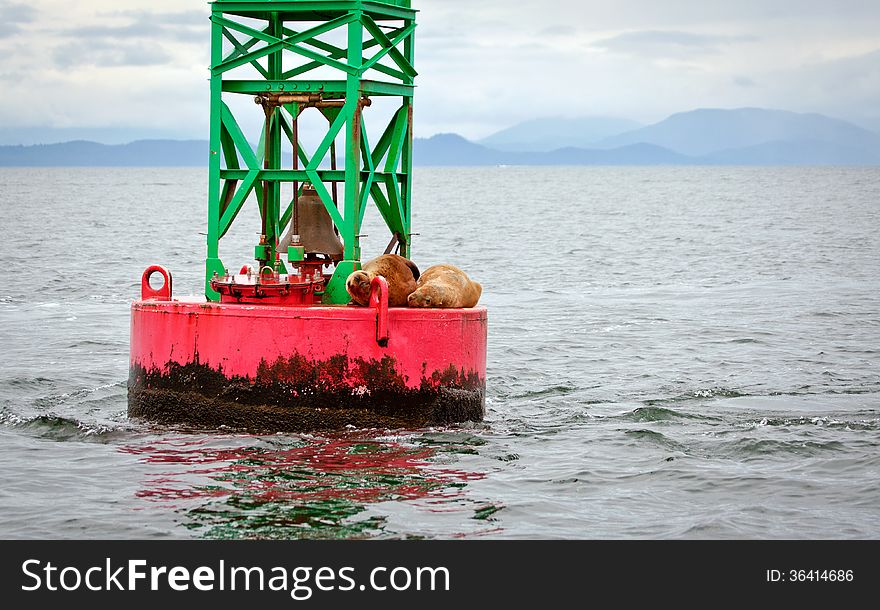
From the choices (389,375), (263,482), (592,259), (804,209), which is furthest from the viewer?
(804,209)

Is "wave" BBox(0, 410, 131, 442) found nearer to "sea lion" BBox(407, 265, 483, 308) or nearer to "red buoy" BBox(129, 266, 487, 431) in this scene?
"red buoy" BBox(129, 266, 487, 431)

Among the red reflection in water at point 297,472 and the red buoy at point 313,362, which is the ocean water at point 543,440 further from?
the red buoy at point 313,362

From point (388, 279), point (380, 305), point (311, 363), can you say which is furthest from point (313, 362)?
point (388, 279)

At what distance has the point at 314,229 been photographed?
47.7 feet

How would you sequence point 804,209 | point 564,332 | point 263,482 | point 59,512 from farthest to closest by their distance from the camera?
point 804,209, point 564,332, point 263,482, point 59,512

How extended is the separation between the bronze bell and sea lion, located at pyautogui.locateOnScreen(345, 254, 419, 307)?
0.93 metres

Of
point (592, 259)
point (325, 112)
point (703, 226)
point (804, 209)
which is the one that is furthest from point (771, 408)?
point (804, 209)

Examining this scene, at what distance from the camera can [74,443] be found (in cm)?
1369

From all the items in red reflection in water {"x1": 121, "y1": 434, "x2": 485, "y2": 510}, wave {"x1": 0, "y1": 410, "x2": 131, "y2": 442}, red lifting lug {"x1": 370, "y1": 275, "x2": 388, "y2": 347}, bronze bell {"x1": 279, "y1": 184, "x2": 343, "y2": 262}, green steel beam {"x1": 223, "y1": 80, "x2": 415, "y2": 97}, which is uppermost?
green steel beam {"x1": 223, "y1": 80, "x2": 415, "y2": 97}

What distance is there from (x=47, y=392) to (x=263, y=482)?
20.4 feet

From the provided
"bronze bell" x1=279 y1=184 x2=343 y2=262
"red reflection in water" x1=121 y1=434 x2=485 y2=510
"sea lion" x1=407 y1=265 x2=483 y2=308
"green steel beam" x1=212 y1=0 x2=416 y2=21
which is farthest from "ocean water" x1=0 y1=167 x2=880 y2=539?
"green steel beam" x1=212 y1=0 x2=416 y2=21

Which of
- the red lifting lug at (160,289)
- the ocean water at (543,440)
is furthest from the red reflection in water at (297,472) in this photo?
the red lifting lug at (160,289)

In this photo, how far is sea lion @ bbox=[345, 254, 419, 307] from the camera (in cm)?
1312

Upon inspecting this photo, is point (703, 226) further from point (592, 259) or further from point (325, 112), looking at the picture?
point (325, 112)
